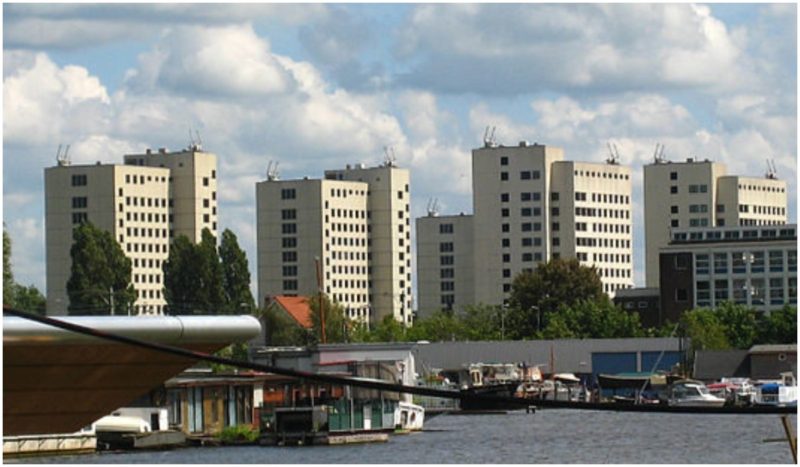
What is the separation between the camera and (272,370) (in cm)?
773

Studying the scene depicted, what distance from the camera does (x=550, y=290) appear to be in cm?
11706

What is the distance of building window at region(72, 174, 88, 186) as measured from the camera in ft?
500

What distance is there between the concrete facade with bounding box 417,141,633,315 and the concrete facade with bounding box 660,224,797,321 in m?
41.0

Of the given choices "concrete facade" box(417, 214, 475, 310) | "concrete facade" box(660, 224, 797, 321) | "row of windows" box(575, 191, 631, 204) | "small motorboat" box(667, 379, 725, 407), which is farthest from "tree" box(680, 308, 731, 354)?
"concrete facade" box(417, 214, 475, 310)

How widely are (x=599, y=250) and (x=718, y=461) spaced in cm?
11714

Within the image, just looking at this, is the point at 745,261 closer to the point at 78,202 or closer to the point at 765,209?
the point at 765,209

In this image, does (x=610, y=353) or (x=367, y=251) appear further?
(x=367, y=251)

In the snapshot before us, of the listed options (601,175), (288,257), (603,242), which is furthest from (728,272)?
(288,257)

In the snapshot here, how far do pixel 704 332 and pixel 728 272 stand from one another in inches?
586

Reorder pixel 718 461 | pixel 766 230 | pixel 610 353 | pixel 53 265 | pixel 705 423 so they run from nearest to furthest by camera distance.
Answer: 1. pixel 718 461
2. pixel 705 423
3. pixel 610 353
4. pixel 766 230
5. pixel 53 265

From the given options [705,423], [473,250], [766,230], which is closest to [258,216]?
[473,250]

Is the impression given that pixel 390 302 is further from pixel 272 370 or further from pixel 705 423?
pixel 272 370

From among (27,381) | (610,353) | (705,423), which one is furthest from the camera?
(610,353)

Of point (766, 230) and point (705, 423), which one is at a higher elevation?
point (766, 230)
